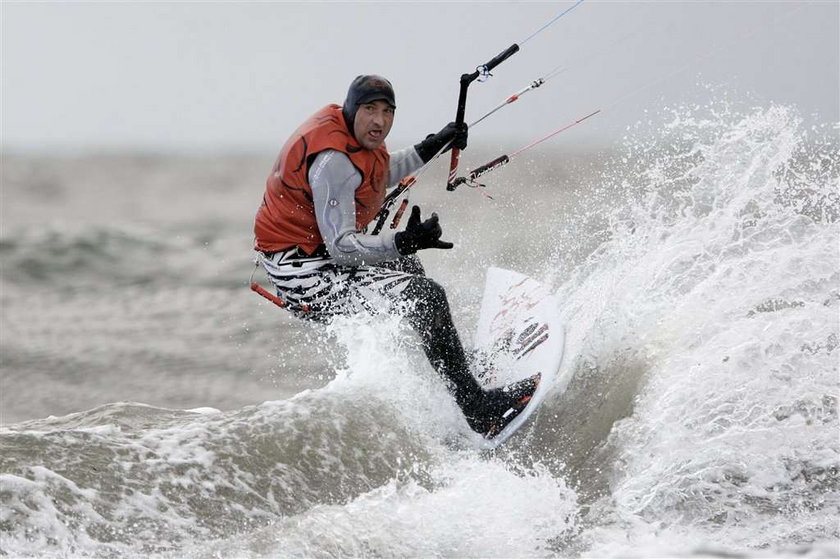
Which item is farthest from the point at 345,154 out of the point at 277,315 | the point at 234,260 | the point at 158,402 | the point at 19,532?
the point at 234,260

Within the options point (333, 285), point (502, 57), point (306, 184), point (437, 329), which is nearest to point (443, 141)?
point (502, 57)

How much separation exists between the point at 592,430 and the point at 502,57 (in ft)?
6.80

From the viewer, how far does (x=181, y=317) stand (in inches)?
516

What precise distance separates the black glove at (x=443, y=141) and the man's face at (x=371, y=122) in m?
0.69

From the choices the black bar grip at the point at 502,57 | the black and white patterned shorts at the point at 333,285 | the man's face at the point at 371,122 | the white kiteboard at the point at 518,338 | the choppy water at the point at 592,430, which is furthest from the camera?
the black bar grip at the point at 502,57

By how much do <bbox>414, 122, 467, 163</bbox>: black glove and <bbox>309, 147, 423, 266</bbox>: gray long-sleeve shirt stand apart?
91 cm

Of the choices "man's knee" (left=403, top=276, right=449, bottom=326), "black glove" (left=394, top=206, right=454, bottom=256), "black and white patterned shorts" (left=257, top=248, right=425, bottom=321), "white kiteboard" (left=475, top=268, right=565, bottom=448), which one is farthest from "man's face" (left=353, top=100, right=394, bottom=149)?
"white kiteboard" (left=475, top=268, right=565, bottom=448)

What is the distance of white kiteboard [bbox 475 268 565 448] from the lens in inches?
211

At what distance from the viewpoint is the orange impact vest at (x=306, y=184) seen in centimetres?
505

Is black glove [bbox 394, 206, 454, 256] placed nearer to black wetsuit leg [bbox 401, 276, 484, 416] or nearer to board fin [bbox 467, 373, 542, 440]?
black wetsuit leg [bbox 401, 276, 484, 416]

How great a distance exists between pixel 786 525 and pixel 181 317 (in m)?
10.0

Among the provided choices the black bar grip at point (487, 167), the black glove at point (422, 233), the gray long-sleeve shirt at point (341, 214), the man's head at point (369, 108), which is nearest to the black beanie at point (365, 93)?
the man's head at point (369, 108)

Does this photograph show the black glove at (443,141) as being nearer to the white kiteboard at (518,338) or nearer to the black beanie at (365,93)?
the black beanie at (365,93)

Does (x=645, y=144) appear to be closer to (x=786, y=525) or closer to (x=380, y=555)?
(x=786, y=525)
